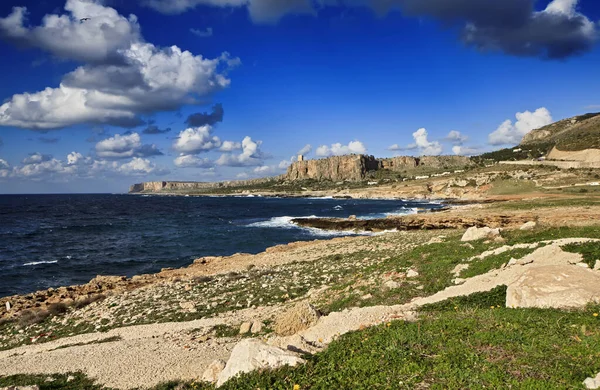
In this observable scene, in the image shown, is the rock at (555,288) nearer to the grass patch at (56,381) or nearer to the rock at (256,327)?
the rock at (256,327)

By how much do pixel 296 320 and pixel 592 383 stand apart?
8.66 meters

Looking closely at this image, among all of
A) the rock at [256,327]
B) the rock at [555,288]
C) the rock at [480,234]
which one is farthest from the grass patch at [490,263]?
the rock at [256,327]

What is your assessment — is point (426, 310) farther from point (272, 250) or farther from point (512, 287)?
point (272, 250)

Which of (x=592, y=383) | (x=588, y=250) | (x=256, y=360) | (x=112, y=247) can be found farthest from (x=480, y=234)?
(x=112, y=247)

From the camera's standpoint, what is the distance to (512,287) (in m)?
11.6

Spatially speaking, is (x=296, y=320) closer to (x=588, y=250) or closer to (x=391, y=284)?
(x=391, y=284)

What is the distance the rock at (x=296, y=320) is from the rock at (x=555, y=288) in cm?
654

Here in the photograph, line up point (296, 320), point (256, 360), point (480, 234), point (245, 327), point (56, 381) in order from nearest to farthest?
point (256, 360) → point (56, 381) → point (296, 320) → point (245, 327) → point (480, 234)

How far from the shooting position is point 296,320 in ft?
42.3

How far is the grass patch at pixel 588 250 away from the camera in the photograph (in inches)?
535

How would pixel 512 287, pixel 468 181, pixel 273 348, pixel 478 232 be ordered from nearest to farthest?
pixel 273 348, pixel 512 287, pixel 478 232, pixel 468 181

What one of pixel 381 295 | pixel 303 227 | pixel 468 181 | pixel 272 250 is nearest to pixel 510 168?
pixel 468 181

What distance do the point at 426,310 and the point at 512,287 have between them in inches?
113

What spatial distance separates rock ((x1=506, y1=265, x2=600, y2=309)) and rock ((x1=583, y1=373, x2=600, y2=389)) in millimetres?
4566
